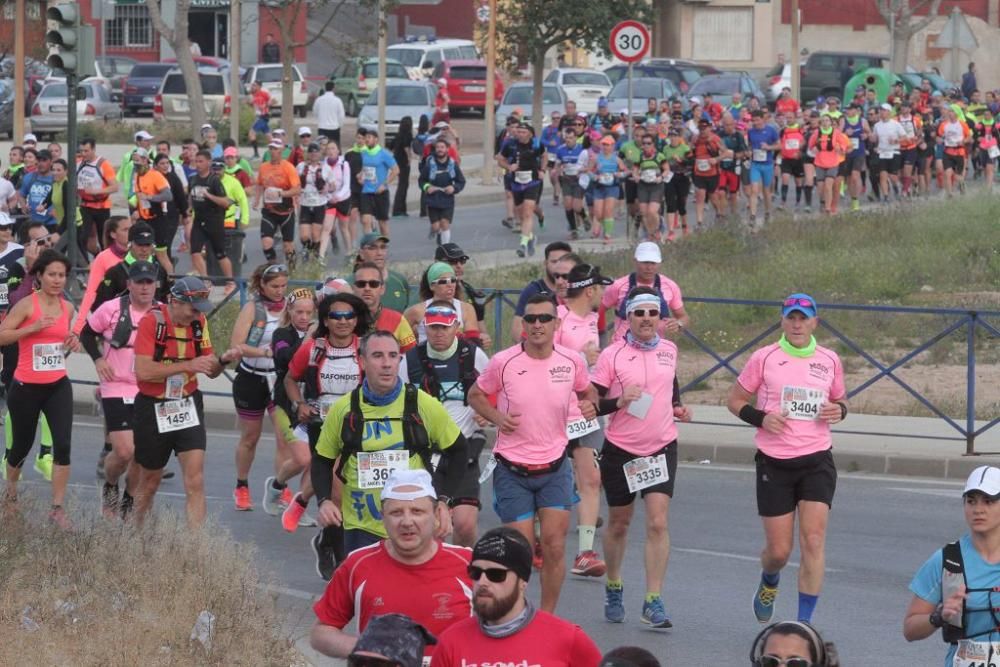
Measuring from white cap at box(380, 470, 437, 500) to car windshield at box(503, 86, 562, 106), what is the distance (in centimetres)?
3803

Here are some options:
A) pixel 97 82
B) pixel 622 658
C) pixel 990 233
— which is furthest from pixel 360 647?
pixel 97 82

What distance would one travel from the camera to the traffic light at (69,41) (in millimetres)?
18688

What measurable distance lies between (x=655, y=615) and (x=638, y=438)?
0.93m

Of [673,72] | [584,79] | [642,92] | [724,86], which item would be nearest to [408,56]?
[584,79]

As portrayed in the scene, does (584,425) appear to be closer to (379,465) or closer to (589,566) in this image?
(589,566)

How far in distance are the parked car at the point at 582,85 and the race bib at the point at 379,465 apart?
131 feet

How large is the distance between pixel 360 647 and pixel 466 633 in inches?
31.6

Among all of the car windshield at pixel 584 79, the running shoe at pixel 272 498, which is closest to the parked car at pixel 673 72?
the car windshield at pixel 584 79

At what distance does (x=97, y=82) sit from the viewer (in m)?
51.6

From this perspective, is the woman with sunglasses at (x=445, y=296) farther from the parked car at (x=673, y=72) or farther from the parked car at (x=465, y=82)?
the parked car at (x=465, y=82)

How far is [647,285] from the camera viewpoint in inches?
492

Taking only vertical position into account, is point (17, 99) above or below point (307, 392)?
above

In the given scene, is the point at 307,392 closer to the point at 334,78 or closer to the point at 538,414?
the point at 538,414

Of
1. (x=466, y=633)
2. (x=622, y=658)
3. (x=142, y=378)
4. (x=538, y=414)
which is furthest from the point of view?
(x=142, y=378)
